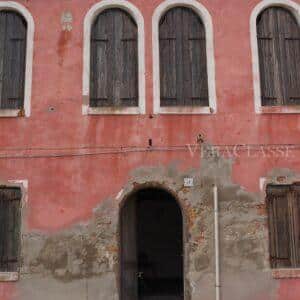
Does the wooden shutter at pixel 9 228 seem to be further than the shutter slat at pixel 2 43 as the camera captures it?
No

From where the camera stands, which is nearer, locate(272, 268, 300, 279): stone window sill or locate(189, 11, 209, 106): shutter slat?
locate(272, 268, 300, 279): stone window sill

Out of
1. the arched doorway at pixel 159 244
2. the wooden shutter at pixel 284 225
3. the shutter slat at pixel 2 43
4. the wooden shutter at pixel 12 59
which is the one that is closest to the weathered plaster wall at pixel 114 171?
the wooden shutter at pixel 284 225

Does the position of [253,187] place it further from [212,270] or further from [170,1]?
[170,1]

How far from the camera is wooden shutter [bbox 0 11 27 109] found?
387 inches

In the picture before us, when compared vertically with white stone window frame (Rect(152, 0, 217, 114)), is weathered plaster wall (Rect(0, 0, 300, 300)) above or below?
below

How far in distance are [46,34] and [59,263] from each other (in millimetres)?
4392

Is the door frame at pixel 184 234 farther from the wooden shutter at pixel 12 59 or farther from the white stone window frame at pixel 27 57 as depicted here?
the wooden shutter at pixel 12 59

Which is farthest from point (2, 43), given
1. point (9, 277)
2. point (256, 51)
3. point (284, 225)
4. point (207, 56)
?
point (284, 225)

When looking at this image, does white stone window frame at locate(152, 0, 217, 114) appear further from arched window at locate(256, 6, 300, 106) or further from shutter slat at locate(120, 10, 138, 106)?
arched window at locate(256, 6, 300, 106)

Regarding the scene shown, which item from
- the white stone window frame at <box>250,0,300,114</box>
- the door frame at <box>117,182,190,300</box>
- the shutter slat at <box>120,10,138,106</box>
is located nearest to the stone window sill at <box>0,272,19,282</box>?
the door frame at <box>117,182,190,300</box>

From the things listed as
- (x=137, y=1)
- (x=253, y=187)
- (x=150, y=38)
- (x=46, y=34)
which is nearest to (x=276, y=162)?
(x=253, y=187)

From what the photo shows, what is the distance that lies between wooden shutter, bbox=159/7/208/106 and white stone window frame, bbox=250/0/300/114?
95 cm

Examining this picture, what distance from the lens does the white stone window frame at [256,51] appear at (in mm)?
9703

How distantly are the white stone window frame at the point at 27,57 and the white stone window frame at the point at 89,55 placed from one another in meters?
1.04
